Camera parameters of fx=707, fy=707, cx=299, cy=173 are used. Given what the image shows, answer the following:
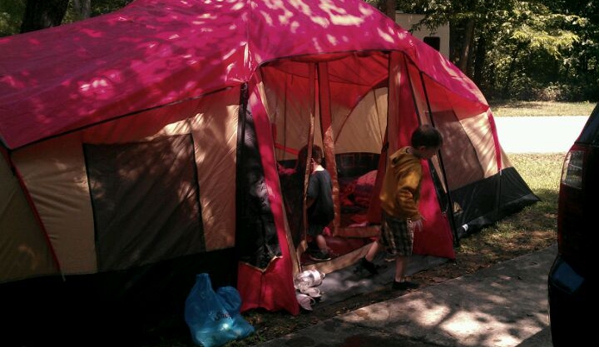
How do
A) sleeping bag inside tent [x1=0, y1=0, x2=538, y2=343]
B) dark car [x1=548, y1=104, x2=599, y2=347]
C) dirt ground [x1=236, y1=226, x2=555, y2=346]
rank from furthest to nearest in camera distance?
dirt ground [x1=236, y1=226, x2=555, y2=346]
sleeping bag inside tent [x1=0, y1=0, x2=538, y2=343]
dark car [x1=548, y1=104, x2=599, y2=347]

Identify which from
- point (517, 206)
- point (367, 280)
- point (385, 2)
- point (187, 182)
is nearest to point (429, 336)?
point (367, 280)

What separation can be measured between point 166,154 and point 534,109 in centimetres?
2320

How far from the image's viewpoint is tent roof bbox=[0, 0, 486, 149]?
4.86 meters

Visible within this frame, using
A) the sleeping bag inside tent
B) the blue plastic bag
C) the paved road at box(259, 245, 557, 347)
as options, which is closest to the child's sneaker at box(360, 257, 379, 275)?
the sleeping bag inside tent

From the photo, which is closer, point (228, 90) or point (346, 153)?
point (228, 90)

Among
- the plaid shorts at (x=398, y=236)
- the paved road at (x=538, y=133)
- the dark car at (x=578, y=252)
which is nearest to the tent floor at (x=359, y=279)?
the plaid shorts at (x=398, y=236)

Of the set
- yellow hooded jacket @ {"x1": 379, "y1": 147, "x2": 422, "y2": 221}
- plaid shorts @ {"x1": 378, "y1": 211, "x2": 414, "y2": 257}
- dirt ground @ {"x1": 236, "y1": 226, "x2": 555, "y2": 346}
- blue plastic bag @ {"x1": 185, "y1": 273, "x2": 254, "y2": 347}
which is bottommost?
dirt ground @ {"x1": 236, "y1": 226, "x2": 555, "y2": 346}

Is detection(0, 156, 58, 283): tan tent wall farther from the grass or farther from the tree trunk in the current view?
the grass

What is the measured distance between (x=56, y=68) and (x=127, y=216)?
1.27m

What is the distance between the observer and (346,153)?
9242 mm

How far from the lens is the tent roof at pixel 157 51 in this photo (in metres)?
4.86

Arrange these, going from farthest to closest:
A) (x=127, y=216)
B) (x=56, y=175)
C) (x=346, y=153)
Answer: (x=346, y=153), (x=127, y=216), (x=56, y=175)

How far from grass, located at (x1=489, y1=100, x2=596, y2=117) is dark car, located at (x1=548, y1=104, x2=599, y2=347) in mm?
21063

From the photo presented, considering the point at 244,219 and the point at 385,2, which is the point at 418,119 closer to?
the point at 244,219
